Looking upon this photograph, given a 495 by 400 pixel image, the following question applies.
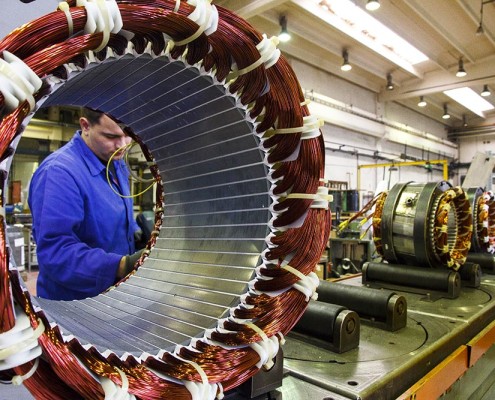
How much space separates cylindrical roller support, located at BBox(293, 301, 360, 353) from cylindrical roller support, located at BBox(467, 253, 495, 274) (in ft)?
5.01

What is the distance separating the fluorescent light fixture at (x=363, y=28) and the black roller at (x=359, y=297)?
3334 millimetres

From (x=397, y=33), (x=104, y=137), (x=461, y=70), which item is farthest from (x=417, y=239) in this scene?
(x=461, y=70)

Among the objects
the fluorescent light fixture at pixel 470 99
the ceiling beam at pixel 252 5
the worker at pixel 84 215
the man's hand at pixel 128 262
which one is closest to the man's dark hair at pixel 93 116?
the worker at pixel 84 215

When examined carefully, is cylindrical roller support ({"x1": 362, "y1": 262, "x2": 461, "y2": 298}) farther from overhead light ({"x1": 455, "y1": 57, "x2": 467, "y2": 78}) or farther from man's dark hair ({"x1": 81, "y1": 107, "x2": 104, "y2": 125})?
overhead light ({"x1": 455, "y1": 57, "x2": 467, "y2": 78})

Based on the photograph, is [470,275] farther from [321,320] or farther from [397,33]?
[397,33]

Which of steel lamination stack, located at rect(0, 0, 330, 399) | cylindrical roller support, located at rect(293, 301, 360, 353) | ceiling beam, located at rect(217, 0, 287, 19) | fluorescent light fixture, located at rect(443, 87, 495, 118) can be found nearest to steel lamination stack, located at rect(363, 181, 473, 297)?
cylindrical roller support, located at rect(293, 301, 360, 353)

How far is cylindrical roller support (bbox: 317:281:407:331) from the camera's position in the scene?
116 centimetres

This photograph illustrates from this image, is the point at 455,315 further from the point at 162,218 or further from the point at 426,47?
the point at 426,47

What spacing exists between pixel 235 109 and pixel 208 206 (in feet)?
0.99

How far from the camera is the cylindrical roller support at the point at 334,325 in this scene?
3.19 feet

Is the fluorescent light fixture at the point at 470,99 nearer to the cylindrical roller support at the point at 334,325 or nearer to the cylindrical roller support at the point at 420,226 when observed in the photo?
the cylindrical roller support at the point at 420,226

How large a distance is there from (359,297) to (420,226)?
22.9 inches

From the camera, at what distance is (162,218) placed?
3.43 feet

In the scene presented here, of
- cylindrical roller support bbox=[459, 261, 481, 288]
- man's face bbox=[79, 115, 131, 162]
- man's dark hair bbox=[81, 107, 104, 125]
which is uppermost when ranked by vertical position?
Result: man's dark hair bbox=[81, 107, 104, 125]
